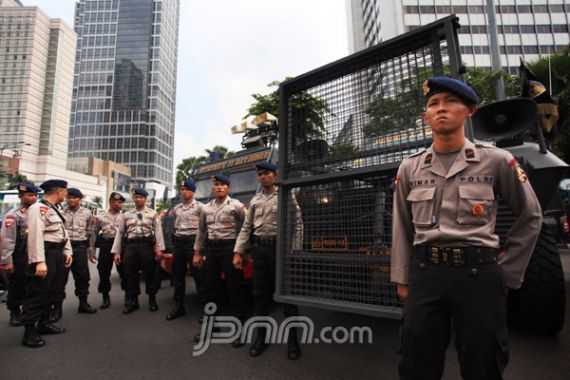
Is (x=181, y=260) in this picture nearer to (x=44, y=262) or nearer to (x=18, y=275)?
(x=44, y=262)

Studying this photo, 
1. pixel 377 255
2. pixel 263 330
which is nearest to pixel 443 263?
pixel 377 255

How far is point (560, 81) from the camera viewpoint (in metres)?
8.11

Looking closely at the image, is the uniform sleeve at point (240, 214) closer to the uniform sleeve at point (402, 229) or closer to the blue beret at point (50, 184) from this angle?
the blue beret at point (50, 184)

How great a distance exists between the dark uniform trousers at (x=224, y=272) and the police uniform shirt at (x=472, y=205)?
2.27 meters

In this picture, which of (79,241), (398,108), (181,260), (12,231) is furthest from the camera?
(79,241)

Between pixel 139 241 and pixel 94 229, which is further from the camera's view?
pixel 94 229

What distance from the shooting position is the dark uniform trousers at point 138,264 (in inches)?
185

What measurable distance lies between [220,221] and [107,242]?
2.77 m

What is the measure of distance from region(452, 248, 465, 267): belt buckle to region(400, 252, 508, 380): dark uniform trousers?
0.06 ft

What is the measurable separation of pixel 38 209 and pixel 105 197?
228 ft

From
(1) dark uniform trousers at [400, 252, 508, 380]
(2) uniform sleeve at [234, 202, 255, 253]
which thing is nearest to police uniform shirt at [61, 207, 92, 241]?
(2) uniform sleeve at [234, 202, 255, 253]

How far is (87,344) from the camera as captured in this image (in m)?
3.41

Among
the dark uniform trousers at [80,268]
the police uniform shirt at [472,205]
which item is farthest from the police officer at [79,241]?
the police uniform shirt at [472,205]

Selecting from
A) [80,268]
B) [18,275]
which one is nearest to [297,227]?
[18,275]
